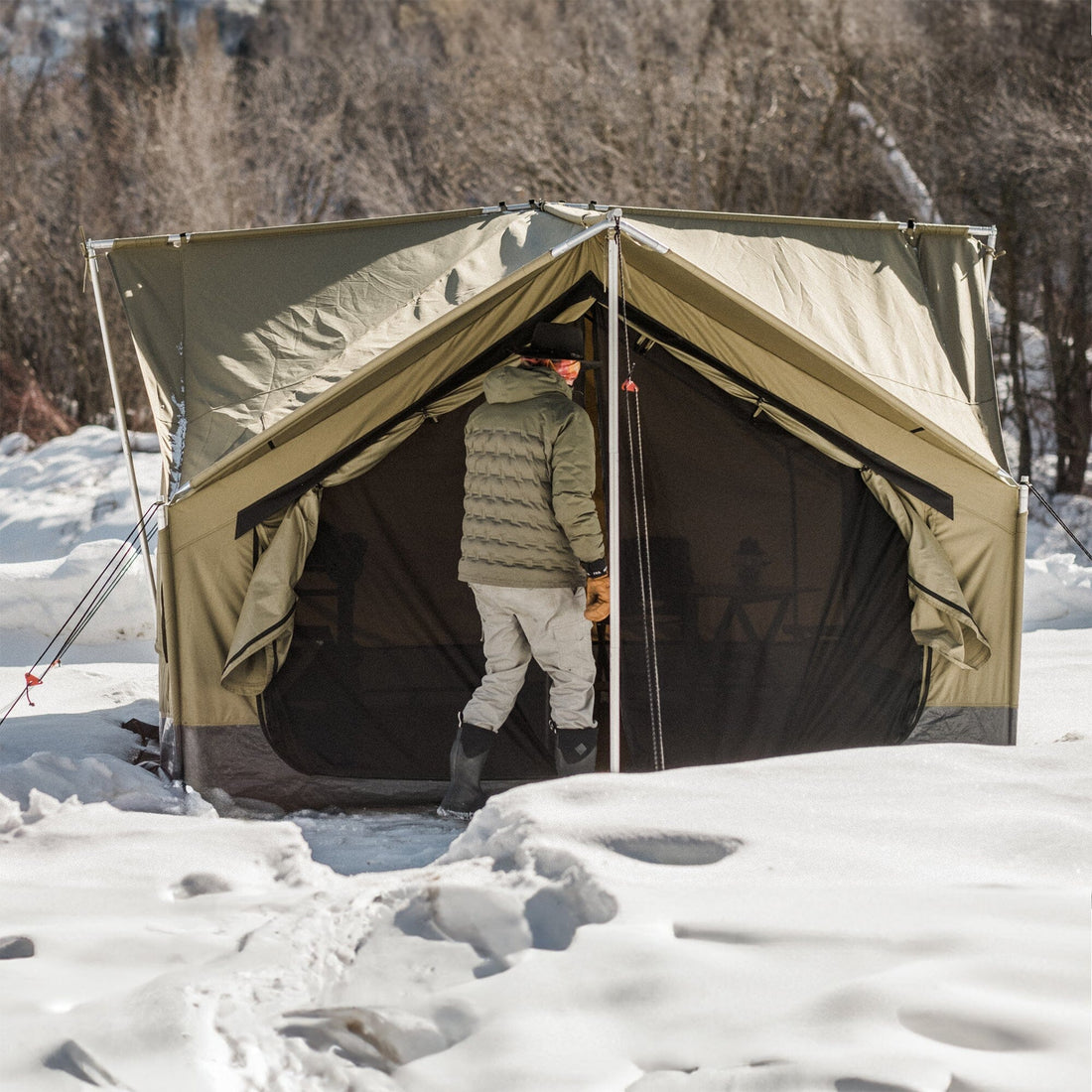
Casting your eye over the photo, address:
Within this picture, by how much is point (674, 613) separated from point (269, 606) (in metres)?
1.61

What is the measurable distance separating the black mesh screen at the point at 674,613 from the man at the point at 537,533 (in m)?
0.57

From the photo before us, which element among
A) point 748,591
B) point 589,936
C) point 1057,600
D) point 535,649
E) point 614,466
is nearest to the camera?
point 589,936

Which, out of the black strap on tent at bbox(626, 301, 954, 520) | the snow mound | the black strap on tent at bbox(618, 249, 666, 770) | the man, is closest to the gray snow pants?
the man

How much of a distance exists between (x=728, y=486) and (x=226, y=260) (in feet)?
6.64

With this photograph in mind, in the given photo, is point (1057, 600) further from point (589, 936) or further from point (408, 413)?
point (589, 936)

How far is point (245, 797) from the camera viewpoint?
4.14m

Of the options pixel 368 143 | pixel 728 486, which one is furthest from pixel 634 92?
pixel 728 486

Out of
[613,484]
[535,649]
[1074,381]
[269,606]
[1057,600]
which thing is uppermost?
[1074,381]

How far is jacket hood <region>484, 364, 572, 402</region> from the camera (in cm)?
383

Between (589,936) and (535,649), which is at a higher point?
(535,649)

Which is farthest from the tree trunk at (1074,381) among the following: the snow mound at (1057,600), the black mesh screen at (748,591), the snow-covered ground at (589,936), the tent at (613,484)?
the snow-covered ground at (589,936)

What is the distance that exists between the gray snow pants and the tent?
0.41 ft

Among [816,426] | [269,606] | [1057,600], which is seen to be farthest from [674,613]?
[1057,600]

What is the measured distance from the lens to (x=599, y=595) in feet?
12.6
